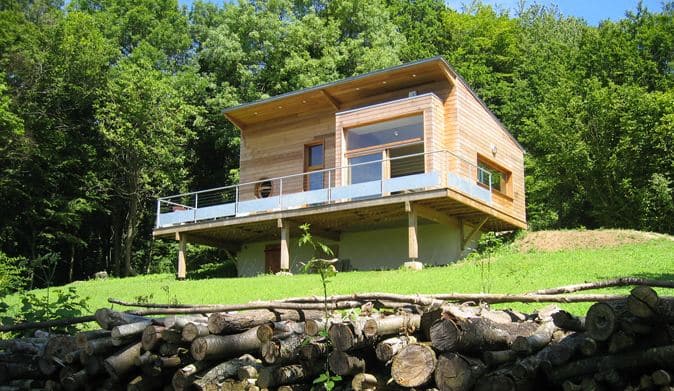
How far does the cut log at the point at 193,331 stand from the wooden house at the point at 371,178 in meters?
14.0

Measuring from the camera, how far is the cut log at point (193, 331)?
5770 mm

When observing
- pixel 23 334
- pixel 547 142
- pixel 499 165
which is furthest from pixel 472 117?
pixel 23 334

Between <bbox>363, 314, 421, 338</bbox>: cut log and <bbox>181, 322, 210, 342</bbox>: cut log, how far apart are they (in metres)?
1.30

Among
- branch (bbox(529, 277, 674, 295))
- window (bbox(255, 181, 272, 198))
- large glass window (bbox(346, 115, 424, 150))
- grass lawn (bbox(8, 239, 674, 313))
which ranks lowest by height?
branch (bbox(529, 277, 674, 295))

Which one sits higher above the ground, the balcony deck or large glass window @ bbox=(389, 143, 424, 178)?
large glass window @ bbox=(389, 143, 424, 178)

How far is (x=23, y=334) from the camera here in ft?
26.9

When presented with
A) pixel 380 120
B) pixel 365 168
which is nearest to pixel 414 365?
pixel 365 168

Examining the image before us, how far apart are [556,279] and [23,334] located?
31.1 feet

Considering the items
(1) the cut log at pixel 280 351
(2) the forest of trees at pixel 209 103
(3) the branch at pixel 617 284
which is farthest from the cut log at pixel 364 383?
(2) the forest of trees at pixel 209 103

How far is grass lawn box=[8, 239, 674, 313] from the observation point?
13875mm

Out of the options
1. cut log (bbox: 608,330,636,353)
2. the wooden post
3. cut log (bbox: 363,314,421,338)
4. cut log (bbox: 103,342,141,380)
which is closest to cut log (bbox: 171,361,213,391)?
cut log (bbox: 103,342,141,380)

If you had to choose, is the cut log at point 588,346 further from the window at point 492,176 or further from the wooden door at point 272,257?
the wooden door at point 272,257

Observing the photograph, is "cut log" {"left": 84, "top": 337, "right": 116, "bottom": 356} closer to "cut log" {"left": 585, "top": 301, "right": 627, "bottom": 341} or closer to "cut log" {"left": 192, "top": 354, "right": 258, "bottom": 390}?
"cut log" {"left": 192, "top": 354, "right": 258, "bottom": 390}

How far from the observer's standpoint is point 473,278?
15.2 metres
